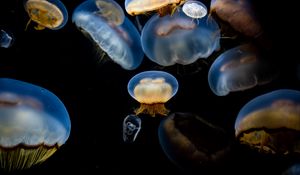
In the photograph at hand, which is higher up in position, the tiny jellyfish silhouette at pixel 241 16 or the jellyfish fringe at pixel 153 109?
the tiny jellyfish silhouette at pixel 241 16

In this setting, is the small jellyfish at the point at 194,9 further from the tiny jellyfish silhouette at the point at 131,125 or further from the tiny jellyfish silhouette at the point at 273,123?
the tiny jellyfish silhouette at the point at 131,125

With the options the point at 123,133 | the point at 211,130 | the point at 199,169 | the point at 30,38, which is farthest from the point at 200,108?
the point at 30,38

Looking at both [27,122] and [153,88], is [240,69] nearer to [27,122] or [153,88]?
[153,88]

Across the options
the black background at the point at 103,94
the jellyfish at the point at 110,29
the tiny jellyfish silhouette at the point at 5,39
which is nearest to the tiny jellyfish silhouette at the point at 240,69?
the black background at the point at 103,94

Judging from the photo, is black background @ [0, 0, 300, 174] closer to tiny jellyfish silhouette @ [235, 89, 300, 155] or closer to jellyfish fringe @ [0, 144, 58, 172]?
tiny jellyfish silhouette @ [235, 89, 300, 155]

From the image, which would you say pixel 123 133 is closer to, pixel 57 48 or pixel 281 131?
pixel 57 48

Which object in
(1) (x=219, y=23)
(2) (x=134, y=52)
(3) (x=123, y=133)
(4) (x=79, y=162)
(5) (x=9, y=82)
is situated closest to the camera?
(5) (x=9, y=82)

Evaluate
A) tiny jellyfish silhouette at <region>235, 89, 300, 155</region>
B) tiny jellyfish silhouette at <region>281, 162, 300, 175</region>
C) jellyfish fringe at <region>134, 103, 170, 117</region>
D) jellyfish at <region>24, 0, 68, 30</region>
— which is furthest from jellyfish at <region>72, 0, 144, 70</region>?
tiny jellyfish silhouette at <region>281, 162, 300, 175</region>
